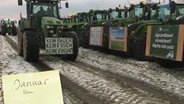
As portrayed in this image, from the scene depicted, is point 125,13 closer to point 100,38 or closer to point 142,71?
point 100,38

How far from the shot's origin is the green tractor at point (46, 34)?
13859 mm

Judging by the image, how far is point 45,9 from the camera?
15.5 meters

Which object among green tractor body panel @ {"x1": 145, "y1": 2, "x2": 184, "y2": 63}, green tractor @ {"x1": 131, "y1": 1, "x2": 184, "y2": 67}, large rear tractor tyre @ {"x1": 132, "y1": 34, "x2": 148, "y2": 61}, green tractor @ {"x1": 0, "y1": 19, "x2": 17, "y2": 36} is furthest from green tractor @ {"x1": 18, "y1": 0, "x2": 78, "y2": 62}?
green tractor @ {"x1": 0, "y1": 19, "x2": 17, "y2": 36}

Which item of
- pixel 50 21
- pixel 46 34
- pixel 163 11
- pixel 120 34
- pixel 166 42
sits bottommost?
pixel 120 34

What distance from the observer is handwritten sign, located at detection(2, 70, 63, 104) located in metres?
3.57

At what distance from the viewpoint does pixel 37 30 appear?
1473cm

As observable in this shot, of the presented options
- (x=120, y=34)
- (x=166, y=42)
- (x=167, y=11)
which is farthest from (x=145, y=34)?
(x=166, y=42)

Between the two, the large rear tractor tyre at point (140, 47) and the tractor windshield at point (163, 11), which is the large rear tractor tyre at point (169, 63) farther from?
the tractor windshield at point (163, 11)

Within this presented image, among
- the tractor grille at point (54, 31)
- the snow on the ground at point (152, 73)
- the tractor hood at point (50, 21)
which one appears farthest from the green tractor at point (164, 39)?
the tractor hood at point (50, 21)

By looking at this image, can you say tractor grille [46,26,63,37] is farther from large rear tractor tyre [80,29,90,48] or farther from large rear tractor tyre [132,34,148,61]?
large rear tractor tyre [80,29,90,48]

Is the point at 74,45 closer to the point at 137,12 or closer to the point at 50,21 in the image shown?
the point at 50,21

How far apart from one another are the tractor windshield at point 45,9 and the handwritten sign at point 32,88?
11.7m

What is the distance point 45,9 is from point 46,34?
145 cm

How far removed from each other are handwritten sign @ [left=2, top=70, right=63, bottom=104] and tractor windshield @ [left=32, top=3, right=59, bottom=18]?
11.7 m
